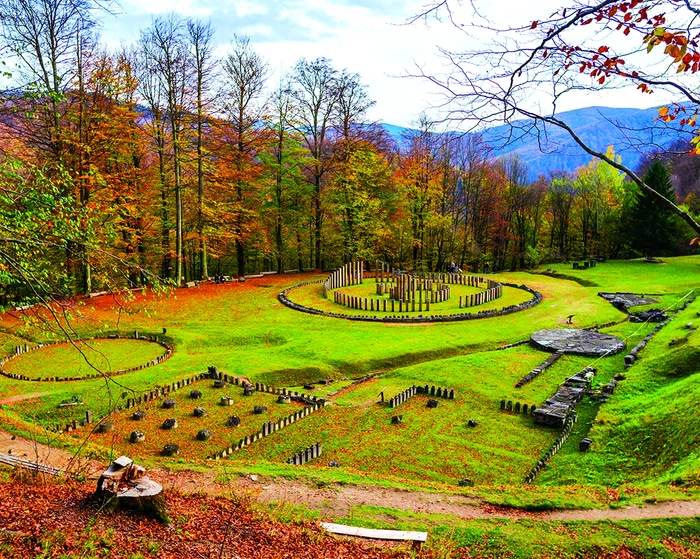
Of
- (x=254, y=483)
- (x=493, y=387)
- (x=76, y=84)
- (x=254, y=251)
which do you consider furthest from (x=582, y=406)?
(x=254, y=251)

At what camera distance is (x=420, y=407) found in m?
14.7

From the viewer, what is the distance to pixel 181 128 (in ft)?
109

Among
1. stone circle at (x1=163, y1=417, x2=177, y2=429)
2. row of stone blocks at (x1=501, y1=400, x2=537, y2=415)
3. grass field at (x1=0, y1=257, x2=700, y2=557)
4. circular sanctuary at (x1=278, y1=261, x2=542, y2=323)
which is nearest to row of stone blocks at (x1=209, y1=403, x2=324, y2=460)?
grass field at (x1=0, y1=257, x2=700, y2=557)

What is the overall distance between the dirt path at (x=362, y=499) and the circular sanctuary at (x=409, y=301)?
16.4 meters

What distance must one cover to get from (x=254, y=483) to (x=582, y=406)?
10.4 meters

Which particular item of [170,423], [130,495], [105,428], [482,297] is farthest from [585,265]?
[130,495]

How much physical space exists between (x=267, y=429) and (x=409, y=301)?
56.3ft

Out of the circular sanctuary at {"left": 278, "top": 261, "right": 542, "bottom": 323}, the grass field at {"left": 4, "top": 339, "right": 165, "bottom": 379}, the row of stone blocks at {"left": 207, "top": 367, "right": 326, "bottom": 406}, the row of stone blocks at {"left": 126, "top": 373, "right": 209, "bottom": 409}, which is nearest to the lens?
the row of stone blocks at {"left": 126, "top": 373, "right": 209, "bottom": 409}

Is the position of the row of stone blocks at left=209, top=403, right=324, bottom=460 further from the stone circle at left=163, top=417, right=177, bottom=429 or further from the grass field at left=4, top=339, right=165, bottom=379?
the grass field at left=4, top=339, right=165, bottom=379

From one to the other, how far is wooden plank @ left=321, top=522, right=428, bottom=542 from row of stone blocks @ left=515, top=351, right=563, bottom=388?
10.3m

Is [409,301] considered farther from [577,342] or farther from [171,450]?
[171,450]

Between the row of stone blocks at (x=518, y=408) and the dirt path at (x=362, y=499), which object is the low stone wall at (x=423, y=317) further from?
the dirt path at (x=362, y=499)

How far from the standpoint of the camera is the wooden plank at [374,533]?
673cm

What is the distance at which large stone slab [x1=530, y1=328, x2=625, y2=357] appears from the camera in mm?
19078
